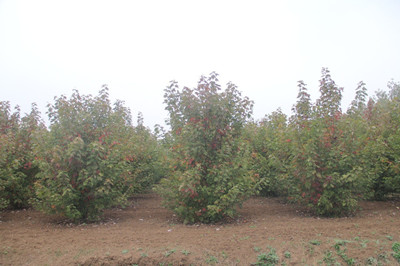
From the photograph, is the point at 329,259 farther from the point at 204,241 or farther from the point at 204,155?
the point at 204,155

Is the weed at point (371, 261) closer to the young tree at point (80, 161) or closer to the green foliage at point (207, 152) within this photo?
the green foliage at point (207, 152)

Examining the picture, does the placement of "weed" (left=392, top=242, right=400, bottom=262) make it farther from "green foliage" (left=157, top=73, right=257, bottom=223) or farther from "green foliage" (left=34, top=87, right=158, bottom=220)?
"green foliage" (left=34, top=87, right=158, bottom=220)

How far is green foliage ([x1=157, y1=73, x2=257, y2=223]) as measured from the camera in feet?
19.2

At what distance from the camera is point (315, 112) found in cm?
654

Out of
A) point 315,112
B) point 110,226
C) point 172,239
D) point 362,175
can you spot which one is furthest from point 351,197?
point 110,226

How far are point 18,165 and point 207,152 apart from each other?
4587 mm

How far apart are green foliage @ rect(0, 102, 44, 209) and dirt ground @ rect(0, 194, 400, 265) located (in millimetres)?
923

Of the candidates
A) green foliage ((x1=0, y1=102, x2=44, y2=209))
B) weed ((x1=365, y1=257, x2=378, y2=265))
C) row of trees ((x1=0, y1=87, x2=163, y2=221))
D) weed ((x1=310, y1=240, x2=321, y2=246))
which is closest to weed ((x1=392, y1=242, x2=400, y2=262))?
weed ((x1=365, y1=257, x2=378, y2=265))

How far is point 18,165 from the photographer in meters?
7.22

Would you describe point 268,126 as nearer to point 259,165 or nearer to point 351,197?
point 259,165

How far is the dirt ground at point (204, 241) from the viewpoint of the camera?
4309mm

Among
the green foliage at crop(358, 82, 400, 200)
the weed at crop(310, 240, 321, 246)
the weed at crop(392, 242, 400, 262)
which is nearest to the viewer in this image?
the weed at crop(392, 242, 400, 262)

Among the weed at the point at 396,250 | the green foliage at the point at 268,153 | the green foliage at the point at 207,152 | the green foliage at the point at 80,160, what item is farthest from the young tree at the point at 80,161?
the weed at the point at 396,250

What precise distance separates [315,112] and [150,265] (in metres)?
4.51
